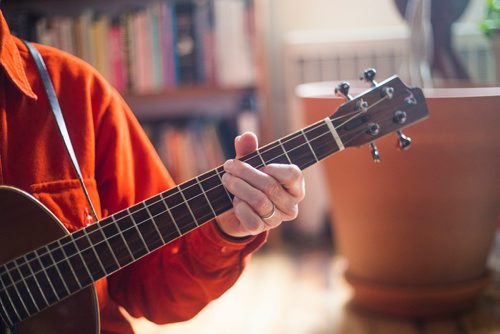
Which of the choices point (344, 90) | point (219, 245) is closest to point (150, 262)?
point (219, 245)

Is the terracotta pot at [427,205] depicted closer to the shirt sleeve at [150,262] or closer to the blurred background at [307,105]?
the blurred background at [307,105]

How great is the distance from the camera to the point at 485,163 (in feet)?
4.57

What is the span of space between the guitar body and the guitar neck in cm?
1

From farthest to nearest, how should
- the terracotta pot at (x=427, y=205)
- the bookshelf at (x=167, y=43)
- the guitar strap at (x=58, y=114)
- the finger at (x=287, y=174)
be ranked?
the bookshelf at (x=167, y=43)
the terracotta pot at (x=427, y=205)
the guitar strap at (x=58, y=114)
the finger at (x=287, y=174)

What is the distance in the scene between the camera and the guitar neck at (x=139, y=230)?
786 millimetres

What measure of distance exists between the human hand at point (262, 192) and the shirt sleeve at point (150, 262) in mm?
106

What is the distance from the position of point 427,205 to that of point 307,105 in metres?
0.35

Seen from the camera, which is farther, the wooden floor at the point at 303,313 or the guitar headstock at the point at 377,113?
the wooden floor at the point at 303,313

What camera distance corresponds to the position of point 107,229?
79cm

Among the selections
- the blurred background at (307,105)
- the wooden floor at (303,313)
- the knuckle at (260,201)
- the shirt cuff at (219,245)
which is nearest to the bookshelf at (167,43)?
the blurred background at (307,105)

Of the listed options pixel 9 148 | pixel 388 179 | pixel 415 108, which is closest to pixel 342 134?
pixel 415 108

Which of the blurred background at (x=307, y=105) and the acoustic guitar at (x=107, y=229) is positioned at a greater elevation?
the acoustic guitar at (x=107, y=229)

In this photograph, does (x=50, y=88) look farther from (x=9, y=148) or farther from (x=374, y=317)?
(x=374, y=317)

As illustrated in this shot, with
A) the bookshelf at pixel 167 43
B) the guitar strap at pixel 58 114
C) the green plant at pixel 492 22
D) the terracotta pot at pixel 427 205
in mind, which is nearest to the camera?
the guitar strap at pixel 58 114
